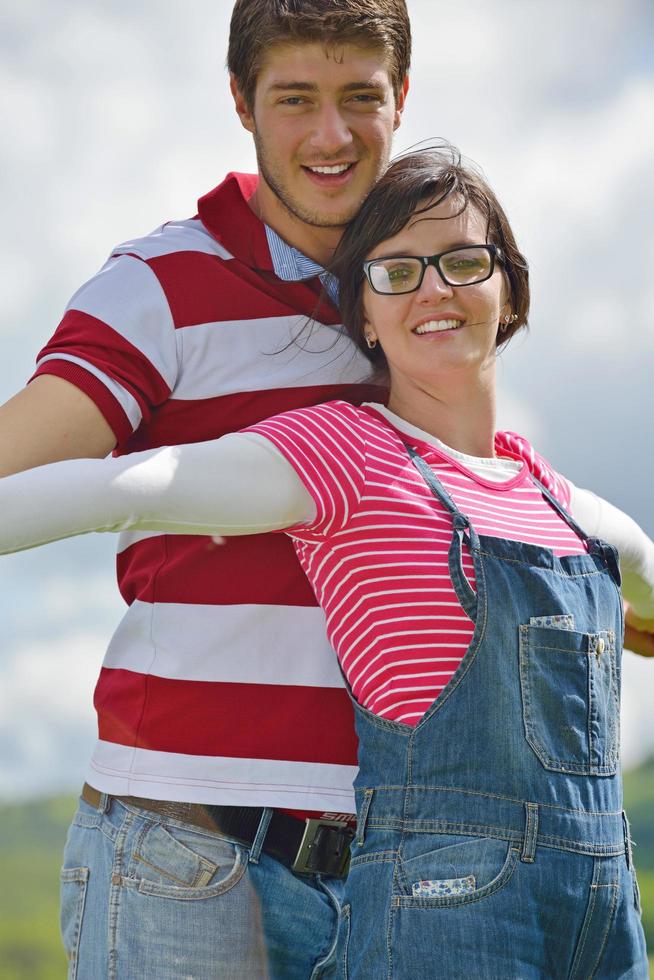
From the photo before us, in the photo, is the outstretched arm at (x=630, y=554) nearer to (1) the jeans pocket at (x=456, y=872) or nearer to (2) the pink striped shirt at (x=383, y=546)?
(2) the pink striped shirt at (x=383, y=546)

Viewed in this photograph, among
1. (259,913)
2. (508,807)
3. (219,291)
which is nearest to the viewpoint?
(508,807)

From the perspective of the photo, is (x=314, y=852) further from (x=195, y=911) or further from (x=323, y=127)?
(x=323, y=127)

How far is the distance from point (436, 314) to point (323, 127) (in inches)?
21.2

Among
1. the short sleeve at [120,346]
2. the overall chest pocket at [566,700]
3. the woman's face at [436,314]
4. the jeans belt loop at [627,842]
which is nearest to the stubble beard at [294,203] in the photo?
the woman's face at [436,314]

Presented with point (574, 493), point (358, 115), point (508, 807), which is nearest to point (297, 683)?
point (508, 807)

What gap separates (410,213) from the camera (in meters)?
2.00

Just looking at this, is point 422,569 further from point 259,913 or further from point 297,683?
point 259,913

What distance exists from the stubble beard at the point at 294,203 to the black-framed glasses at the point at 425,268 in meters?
0.25

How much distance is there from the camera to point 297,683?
6.59ft

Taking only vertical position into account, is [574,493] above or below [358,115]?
below

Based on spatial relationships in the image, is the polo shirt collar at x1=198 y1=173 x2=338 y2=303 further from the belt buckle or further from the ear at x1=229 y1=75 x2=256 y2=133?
the belt buckle

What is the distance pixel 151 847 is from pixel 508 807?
25.9 inches

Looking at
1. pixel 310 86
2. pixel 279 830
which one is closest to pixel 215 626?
pixel 279 830

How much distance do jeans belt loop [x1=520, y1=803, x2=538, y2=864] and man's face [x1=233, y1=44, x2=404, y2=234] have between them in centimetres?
117
